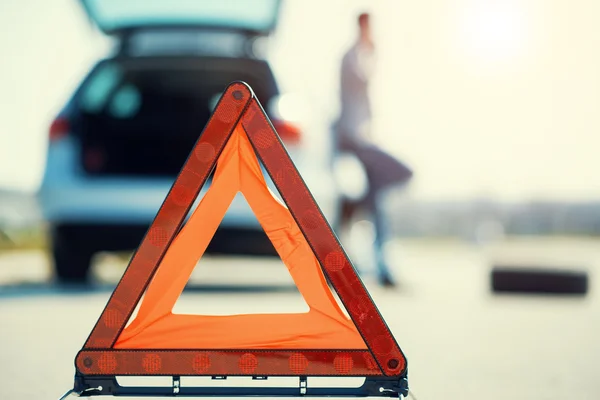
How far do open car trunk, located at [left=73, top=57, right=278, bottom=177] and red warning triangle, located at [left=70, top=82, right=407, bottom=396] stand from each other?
404 centimetres

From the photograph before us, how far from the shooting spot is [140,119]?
23.6 ft

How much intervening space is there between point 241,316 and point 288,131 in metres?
3.87

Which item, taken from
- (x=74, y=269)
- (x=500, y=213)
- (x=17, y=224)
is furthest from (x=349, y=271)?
(x=500, y=213)

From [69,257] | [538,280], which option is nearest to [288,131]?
[69,257]

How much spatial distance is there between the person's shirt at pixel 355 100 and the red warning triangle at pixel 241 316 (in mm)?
5090

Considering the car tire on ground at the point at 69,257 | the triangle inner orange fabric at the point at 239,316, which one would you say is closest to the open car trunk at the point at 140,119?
the car tire on ground at the point at 69,257

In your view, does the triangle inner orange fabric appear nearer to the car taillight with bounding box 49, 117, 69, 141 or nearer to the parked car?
the parked car

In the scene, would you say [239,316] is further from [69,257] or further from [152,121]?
[69,257]

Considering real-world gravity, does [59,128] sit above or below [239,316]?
above

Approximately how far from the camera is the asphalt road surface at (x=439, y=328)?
4008 mm

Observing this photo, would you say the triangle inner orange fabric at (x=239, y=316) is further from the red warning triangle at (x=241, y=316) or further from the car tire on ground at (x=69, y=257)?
the car tire on ground at (x=69, y=257)

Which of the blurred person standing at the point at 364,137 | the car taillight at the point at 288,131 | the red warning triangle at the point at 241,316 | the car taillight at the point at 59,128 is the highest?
the blurred person standing at the point at 364,137

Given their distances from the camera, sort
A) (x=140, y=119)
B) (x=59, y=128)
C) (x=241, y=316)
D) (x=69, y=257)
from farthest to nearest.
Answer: (x=69, y=257)
(x=140, y=119)
(x=59, y=128)
(x=241, y=316)

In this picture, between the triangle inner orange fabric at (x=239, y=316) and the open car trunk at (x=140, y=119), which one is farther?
the open car trunk at (x=140, y=119)
